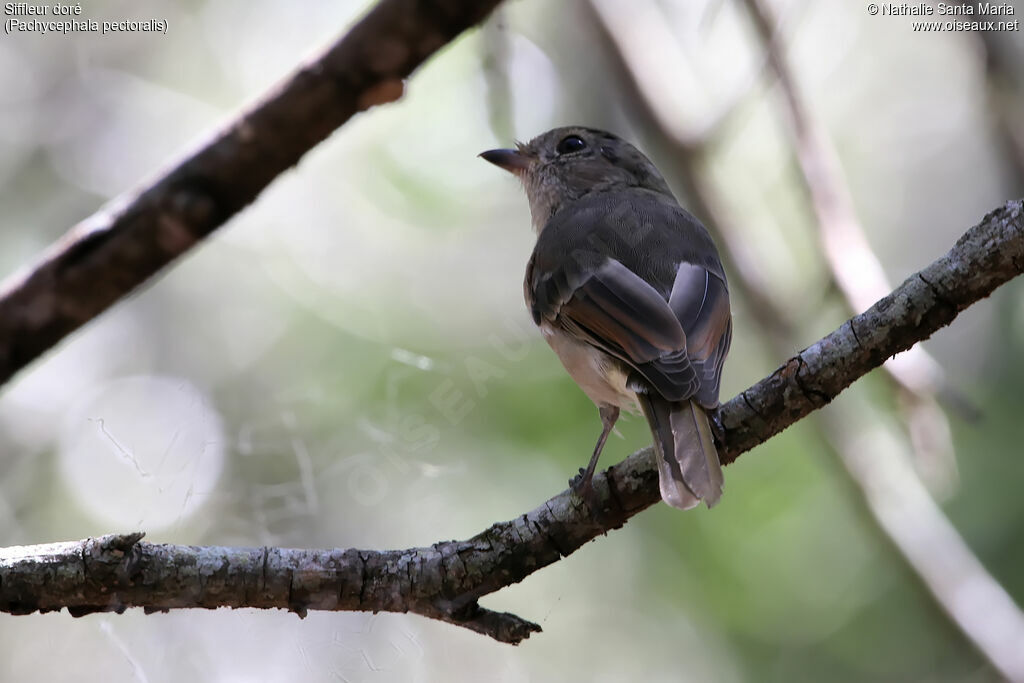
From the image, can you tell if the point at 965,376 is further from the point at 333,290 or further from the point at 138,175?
the point at 138,175

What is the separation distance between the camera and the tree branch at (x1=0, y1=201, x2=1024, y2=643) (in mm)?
2496

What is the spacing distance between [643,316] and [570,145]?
188 cm

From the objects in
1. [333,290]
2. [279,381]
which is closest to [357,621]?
[279,381]

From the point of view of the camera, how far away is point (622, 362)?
3371 mm

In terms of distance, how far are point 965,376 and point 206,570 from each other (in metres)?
4.36

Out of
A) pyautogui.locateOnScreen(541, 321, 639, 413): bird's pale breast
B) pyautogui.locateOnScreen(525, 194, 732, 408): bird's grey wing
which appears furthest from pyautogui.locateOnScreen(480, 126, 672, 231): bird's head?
pyautogui.locateOnScreen(541, 321, 639, 413): bird's pale breast

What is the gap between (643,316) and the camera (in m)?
3.41

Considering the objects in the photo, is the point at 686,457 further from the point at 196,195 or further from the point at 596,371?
the point at 196,195

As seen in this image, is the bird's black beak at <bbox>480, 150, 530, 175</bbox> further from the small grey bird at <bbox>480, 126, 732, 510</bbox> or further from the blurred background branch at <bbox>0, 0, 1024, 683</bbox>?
the small grey bird at <bbox>480, 126, 732, 510</bbox>

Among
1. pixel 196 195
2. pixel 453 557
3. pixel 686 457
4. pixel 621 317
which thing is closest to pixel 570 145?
pixel 621 317

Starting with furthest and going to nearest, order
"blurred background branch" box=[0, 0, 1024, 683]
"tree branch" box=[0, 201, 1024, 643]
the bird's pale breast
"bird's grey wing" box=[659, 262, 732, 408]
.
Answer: "blurred background branch" box=[0, 0, 1024, 683] → the bird's pale breast → "bird's grey wing" box=[659, 262, 732, 408] → "tree branch" box=[0, 201, 1024, 643]

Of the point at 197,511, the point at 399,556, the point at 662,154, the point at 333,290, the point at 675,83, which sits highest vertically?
the point at 333,290

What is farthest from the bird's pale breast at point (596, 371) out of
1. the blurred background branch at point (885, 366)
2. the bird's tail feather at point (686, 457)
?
the blurred background branch at point (885, 366)

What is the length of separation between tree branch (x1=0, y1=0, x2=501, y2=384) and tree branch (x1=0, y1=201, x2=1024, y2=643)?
2.52ft
